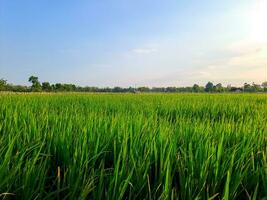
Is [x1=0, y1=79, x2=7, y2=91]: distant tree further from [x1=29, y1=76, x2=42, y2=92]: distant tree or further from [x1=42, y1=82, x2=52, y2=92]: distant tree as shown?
[x1=42, y1=82, x2=52, y2=92]: distant tree

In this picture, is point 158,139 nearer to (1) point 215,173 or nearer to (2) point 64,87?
(1) point 215,173

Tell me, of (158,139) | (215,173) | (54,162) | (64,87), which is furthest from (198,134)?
(64,87)

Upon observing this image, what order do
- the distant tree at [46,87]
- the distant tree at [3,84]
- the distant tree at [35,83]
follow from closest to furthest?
the distant tree at [3,84]
the distant tree at [35,83]
the distant tree at [46,87]

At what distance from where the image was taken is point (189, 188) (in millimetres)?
1457

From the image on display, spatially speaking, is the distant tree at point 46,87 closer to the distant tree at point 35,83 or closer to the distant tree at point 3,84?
the distant tree at point 35,83

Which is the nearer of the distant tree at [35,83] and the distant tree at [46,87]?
the distant tree at [35,83]

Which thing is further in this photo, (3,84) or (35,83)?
(35,83)

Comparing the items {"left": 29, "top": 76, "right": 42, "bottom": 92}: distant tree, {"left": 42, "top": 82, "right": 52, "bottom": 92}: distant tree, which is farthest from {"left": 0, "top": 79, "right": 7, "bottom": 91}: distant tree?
{"left": 42, "top": 82, "right": 52, "bottom": 92}: distant tree

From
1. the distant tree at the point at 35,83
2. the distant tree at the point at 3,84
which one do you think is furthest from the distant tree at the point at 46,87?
the distant tree at the point at 3,84

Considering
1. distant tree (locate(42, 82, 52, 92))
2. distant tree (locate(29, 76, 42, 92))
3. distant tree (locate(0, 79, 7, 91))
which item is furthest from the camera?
distant tree (locate(42, 82, 52, 92))

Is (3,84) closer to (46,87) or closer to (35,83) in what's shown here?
(35,83)

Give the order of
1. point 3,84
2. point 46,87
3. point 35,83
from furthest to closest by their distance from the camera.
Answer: point 46,87, point 35,83, point 3,84

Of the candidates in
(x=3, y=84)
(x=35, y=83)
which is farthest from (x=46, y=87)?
(x=3, y=84)

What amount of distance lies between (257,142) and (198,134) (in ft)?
1.44
